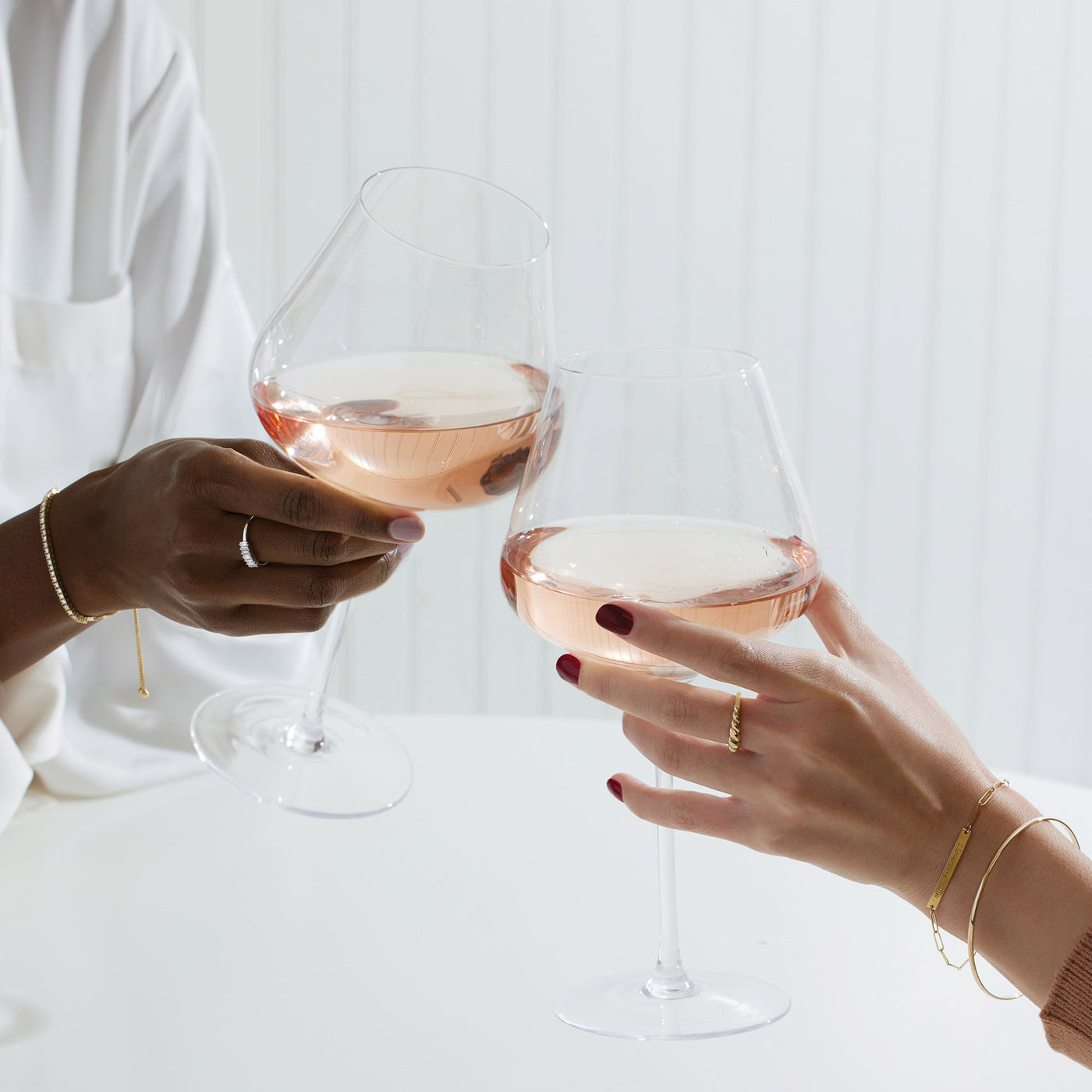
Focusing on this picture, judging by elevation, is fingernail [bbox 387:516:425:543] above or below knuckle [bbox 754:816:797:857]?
above

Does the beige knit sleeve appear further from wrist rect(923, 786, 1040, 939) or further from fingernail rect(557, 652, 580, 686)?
fingernail rect(557, 652, 580, 686)

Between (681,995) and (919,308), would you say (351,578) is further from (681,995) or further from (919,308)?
(919,308)

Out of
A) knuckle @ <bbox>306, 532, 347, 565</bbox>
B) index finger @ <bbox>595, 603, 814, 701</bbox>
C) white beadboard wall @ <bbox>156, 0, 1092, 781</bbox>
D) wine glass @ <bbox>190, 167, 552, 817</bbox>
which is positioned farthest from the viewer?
white beadboard wall @ <bbox>156, 0, 1092, 781</bbox>

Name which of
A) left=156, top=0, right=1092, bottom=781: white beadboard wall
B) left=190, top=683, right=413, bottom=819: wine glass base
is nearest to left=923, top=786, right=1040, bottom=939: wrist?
left=190, top=683, right=413, bottom=819: wine glass base

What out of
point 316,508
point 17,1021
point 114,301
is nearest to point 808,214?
point 114,301

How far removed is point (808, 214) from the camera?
221cm

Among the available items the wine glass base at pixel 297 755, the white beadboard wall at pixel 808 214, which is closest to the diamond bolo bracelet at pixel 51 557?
the wine glass base at pixel 297 755

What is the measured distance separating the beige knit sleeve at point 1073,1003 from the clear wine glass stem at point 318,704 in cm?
57

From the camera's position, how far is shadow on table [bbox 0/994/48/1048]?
68 centimetres

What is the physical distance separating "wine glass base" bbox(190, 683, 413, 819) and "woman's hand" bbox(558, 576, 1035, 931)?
33cm

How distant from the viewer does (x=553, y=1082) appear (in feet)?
2.12

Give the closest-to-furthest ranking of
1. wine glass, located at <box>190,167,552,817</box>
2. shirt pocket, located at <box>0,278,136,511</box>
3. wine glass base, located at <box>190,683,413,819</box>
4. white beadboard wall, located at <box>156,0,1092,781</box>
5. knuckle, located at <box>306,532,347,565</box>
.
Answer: wine glass, located at <box>190,167,552,817</box> < knuckle, located at <box>306,532,347,565</box> < wine glass base, located at <box>190,683,413,819</box> < shirt pocket, located at <box>0,278,136,511</box> < white beadboard wall, located at <box>156,0,1092,781</box>

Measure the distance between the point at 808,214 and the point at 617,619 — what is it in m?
1.79

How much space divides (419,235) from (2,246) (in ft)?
2.17
